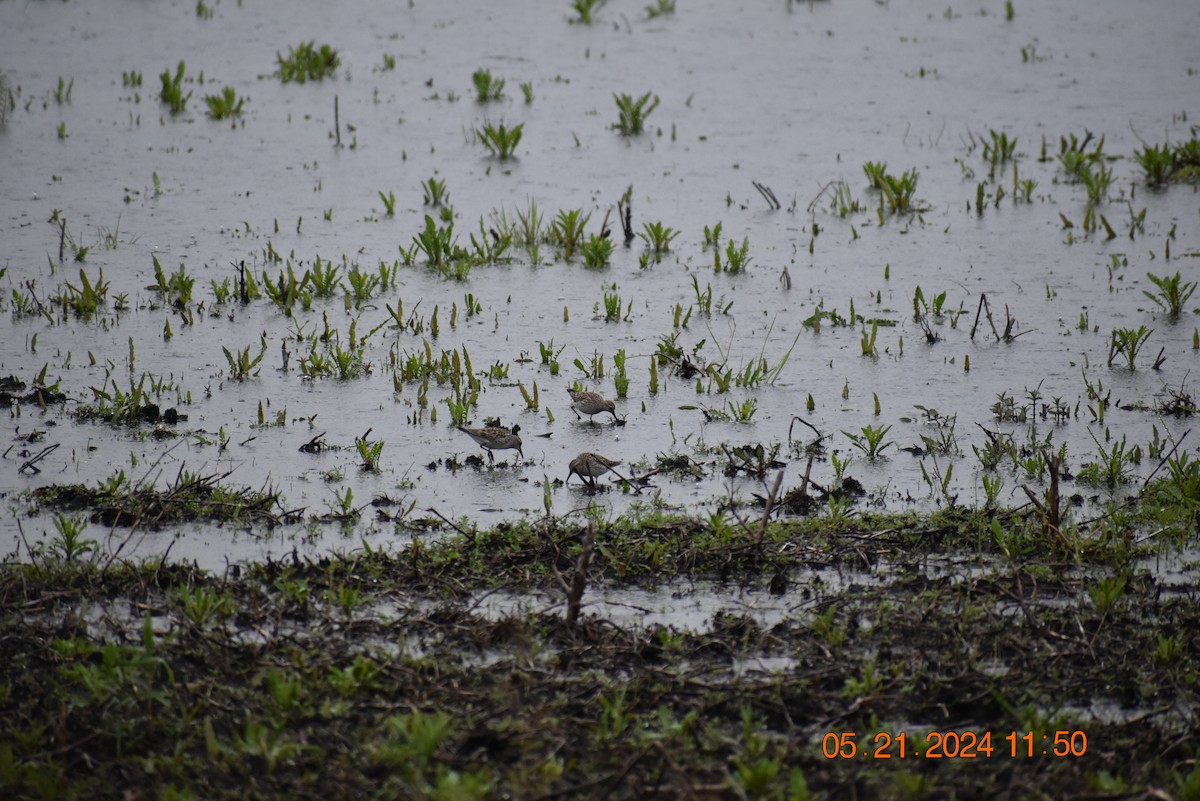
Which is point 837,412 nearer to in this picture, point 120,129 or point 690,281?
point 690,281

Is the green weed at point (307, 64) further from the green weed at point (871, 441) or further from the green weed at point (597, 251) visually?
the green weed at point (871, 441)

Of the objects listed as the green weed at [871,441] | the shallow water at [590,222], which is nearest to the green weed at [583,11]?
the shallow water at [590,222]

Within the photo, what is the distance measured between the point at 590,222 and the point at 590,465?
149 inches

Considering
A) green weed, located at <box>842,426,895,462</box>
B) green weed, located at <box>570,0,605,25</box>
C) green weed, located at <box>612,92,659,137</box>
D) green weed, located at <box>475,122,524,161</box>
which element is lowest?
green weed, located at <box>842,426,895,462</box>

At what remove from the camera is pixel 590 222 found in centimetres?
807

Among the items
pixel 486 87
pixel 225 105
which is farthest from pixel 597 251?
pixel 225 105

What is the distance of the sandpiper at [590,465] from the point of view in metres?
4.61

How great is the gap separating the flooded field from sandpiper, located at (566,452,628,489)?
0.09 metres

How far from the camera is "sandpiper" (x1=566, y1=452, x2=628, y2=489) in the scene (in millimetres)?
4605

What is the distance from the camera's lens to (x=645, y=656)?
3514 millimetres

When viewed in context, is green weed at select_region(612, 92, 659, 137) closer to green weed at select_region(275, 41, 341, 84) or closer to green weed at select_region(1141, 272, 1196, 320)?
green weed at select_region(275, 41, 341, 84)

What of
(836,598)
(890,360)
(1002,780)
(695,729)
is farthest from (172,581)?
(890,360)

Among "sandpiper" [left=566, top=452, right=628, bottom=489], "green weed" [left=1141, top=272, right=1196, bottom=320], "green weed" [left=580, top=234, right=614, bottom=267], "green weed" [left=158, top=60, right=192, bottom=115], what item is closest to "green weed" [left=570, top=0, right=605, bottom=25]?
"green weed" [left=158, top=60, right=192, bottom=115]

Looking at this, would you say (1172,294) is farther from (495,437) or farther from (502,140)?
(502,140)
